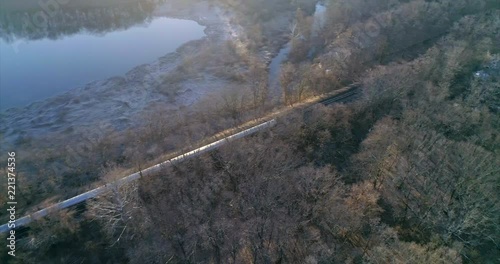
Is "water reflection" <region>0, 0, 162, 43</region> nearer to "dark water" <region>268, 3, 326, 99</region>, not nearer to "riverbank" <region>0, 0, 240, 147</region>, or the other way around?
"riverbank" <region>0, 0, 240, 147</region>

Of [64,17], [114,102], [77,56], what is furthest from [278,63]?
[64,17]

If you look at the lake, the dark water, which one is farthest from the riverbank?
the dark water

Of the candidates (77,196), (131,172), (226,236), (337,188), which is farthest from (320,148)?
(77,196)

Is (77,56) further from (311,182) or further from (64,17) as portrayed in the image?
(311,182)

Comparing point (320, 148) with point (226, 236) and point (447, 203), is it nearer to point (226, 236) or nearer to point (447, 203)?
point (447, 203)

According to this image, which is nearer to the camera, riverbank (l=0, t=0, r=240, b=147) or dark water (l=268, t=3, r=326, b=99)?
riverbank (l=0, t=0, r=240, b=147)

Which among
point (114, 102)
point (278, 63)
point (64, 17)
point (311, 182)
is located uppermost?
point (311, 182)

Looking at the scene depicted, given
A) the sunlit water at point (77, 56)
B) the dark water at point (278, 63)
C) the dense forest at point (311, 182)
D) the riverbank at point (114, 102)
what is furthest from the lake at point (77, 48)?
the dark water at point (278, 63)
